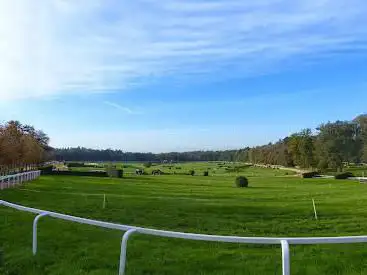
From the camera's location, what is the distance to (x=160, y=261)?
7988mm

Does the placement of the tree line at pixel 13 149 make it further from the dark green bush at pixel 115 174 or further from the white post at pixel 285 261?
the white post at pixel 285 261

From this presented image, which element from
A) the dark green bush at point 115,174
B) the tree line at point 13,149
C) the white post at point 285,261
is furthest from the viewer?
the dark green bush at point 115,174

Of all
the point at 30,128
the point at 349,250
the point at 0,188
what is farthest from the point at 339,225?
A: the point at 30,128

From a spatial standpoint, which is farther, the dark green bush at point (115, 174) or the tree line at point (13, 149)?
the dark green bush at point (115, 174)

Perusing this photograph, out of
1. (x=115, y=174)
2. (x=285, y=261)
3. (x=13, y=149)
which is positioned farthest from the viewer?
(x=115, y=174)

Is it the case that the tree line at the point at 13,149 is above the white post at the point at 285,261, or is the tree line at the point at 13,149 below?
above

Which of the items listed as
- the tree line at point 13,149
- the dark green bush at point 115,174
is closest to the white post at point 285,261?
the tree line at point 13,149

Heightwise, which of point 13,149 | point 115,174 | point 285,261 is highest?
point 13,149

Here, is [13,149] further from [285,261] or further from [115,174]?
[285,261]

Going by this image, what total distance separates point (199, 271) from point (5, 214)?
348 inches

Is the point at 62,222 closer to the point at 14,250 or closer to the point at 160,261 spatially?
the point at 14,250

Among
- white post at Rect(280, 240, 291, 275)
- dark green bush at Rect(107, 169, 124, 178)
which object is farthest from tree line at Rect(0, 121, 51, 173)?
white post at Rect(280, 240, 291, 275)

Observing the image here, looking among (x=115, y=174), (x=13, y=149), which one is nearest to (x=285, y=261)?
(x=13, y=149)

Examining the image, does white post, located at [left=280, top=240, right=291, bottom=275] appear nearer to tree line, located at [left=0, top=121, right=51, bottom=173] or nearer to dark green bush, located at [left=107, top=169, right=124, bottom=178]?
tree line, located at [left=0, top=121, right=51, bottom=173]
